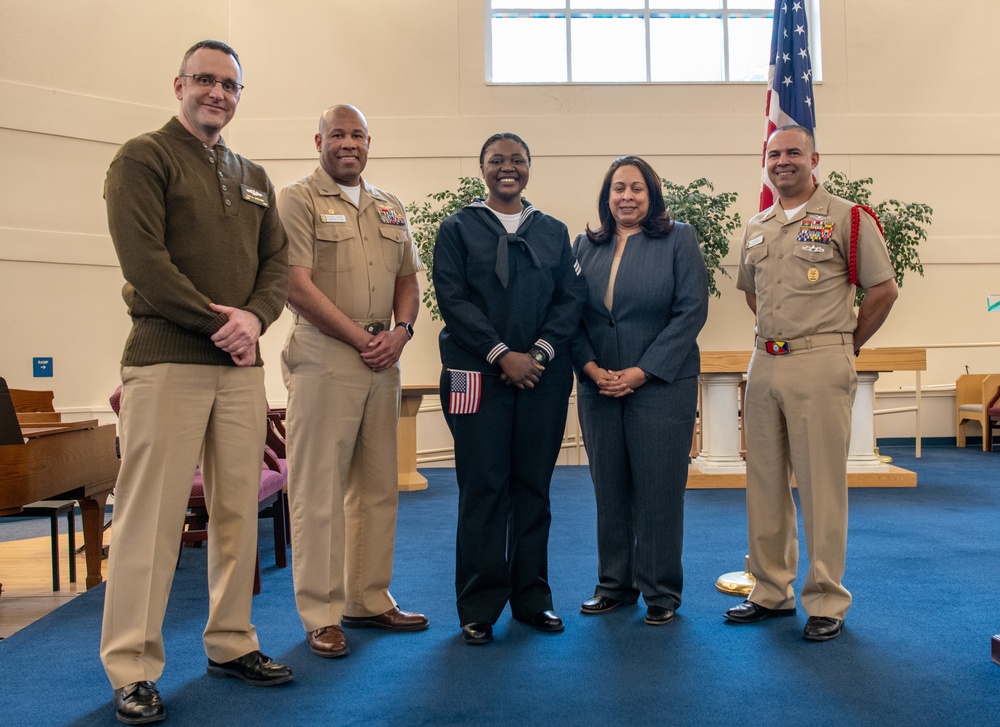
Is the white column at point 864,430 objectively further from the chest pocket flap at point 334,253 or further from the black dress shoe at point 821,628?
the chest pocket flap at point 334,253

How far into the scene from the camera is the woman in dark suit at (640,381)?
2986 millimetres

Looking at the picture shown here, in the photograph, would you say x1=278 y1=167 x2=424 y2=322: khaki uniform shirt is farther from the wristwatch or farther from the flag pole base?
the flag pole base

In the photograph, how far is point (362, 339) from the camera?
2.80m

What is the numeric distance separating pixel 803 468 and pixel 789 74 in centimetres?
176

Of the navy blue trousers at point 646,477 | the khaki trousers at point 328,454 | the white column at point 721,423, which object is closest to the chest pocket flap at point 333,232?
the khaki trousers at point 328,454

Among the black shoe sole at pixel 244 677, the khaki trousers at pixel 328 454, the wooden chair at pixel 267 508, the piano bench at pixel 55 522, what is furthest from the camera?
the piano bench at pixel 55 522

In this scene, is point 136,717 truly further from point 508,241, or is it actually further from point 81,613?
point 508,241

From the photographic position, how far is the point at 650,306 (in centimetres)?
303

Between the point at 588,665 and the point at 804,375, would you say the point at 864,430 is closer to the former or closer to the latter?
the point at 804,375

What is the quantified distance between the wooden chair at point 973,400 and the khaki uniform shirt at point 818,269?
21.8 ft

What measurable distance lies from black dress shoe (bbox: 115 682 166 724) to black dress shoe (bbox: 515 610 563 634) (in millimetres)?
1201

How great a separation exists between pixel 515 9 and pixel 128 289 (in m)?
7.76

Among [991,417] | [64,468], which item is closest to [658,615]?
[64,468]

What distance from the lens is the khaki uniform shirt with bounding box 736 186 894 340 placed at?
114 inches
